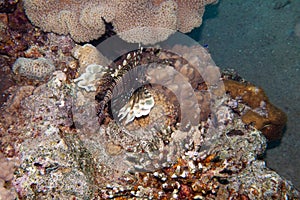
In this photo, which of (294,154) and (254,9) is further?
(254,9)

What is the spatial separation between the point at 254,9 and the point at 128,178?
243 inches

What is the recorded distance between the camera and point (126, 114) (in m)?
3.76

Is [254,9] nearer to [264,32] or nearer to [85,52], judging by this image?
[264,32]

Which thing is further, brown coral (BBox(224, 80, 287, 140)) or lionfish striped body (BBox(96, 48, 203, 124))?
brown coral (BBox(224, 80, 287, 140))

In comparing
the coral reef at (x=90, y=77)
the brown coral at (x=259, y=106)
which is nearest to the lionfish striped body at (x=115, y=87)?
the coral reef at (x=90, y=77)

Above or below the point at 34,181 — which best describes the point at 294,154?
below

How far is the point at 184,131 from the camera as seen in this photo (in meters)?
3.88

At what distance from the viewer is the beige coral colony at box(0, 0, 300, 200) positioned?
3.13 m

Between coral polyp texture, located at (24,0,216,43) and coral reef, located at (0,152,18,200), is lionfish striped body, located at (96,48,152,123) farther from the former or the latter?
coral reef, located at (0,152,18,200)

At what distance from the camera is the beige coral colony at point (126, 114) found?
123 inches

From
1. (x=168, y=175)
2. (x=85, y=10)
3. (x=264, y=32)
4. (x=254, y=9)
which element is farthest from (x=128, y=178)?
(x=254, y=9)

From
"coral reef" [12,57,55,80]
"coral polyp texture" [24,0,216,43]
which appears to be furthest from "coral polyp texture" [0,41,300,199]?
"coral polyp texture" [24,0,216,43]

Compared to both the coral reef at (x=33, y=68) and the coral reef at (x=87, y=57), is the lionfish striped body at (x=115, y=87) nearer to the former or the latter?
the coral reef at (x=87, y=57)

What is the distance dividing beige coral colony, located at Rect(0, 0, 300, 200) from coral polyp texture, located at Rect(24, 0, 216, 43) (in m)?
0.02
